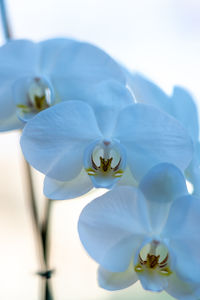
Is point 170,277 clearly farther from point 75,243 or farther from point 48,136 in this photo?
point 75,243

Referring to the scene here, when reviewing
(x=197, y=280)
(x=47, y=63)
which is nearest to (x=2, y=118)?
(x=47, y=63)

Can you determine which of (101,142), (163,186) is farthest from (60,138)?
(163,186)

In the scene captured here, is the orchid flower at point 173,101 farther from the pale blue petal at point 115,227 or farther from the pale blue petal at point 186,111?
the pale blue petal at point 115,227

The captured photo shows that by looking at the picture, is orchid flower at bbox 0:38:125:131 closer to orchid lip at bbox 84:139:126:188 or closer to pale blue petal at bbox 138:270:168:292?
orchid lip at bbox 84:139:126:188

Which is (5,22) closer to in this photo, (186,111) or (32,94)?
(32,94)

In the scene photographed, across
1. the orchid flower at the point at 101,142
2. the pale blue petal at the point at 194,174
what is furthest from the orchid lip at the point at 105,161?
the pale blue petal at the point at 194,174

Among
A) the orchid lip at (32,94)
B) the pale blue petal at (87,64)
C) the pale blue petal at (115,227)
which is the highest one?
the pale blue petal at (87,64)
